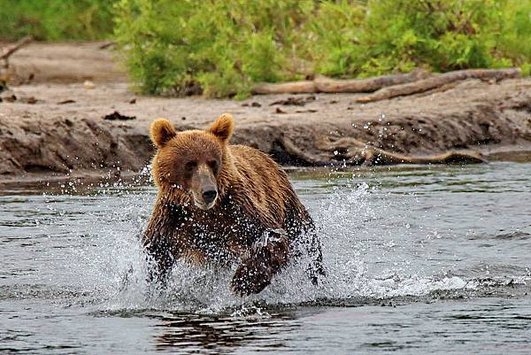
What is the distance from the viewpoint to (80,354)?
675cm

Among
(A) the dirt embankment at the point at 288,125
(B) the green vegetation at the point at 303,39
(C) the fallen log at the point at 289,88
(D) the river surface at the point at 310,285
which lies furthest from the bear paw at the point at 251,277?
(C) the fallen log at the point at 289,88

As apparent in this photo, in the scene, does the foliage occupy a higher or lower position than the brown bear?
higher

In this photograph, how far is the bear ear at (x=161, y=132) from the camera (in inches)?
311

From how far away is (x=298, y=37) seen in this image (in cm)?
1994

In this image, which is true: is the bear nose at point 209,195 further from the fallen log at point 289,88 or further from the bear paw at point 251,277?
the fallen log at point 289,88

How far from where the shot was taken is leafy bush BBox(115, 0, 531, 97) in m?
18.9

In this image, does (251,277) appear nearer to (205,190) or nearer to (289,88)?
(205,190)

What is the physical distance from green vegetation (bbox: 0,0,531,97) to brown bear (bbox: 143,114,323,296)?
10.5 meters

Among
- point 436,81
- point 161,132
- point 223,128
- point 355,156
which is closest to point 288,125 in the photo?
point 355,156

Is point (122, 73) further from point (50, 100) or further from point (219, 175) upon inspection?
point (219, 175)

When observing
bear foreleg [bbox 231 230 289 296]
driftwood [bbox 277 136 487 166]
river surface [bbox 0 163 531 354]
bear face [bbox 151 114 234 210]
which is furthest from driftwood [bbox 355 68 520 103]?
bear foreleg [bbox 231 230 289 296]

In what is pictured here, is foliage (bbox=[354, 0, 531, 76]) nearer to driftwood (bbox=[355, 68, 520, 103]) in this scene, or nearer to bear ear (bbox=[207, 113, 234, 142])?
driftwood (bbox=[355, 68, 520, 103])

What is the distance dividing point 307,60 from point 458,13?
7.38ft

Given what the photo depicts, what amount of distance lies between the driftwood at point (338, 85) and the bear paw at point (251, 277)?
10.8 metres
